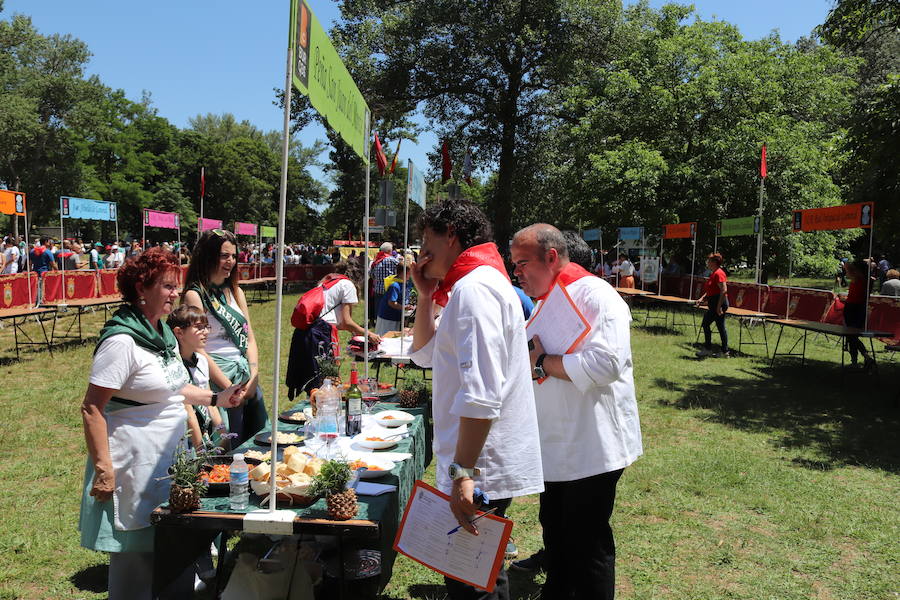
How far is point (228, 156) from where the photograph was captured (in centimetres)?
5462

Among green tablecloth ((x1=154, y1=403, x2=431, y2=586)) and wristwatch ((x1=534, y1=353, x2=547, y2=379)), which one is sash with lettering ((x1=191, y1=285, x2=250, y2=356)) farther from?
wristwatch ((x1=534, y1=353, x2=547, y2=379))

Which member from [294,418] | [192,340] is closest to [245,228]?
[294,418]

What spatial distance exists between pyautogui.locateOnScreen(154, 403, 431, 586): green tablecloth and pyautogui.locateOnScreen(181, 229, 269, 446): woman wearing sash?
1.51 ft

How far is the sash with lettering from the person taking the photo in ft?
13.2

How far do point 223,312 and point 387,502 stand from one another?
6.28 feet

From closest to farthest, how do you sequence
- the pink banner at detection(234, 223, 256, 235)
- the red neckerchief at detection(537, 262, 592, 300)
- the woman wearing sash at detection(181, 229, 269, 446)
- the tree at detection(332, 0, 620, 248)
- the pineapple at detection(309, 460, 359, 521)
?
the pineapple at detection(309, 460, 359, 521) → the red neckerchief at detection(537, 262, 592, 300) → the woman wearing sash at detection(181, 229, 269, 446) → the tree at detection(332, 0, 620, 248) → the pink banner at detection(234, 223, 256, 235)

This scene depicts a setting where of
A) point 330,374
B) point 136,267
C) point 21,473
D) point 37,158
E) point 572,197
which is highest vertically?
point 37,158

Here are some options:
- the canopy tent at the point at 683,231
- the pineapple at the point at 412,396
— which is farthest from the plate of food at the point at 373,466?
the canopy tent at the point at 683,231

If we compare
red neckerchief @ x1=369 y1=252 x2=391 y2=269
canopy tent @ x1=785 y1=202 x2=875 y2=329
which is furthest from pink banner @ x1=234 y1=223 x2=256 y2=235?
canopy tent @ x1=785 y1=202 x2=875 y2=329

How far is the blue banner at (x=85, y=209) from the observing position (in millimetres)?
14284

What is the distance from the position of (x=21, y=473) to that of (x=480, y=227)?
5.20 meters

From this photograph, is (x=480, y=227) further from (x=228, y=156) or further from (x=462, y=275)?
(x=228, y=156)

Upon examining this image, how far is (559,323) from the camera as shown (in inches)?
111

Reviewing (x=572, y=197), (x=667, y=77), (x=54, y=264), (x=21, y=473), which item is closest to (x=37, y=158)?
(x=54, y=264)
